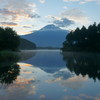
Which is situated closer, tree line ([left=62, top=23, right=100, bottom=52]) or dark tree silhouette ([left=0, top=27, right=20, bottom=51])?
dark tree silhouette ([left=0, top=27, right=20, bottom=51])

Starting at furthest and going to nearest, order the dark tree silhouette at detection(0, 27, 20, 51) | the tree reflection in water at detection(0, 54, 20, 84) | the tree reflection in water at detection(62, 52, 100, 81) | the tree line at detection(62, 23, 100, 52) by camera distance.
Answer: the tree line at detection(62, 23, 100, 52), the dark tree silhouette at detection(0, 27, 20, 51), the tree reflection in water at detection(62, 52, 100, 81), the tree reflection in water at detection(0, 54, 20, 84)

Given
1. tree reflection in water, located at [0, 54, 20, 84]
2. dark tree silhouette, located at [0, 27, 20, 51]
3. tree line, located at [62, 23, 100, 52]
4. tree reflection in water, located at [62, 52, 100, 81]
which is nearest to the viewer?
tree reflection in water, located at [0, 54, 20, 84]

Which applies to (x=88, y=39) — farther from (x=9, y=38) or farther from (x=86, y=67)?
(x=86, y=67)

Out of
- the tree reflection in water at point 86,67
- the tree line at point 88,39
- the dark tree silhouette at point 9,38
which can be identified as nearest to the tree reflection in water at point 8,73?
the tree reflection in water at point 86,67

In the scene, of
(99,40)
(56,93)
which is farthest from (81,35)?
(56,93)

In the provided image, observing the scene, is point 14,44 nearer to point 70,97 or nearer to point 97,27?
point 97,27

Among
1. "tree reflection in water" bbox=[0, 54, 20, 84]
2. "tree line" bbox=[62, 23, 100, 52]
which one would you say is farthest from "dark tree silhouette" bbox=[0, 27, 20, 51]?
"tree line" bbox=[62, 23, 100, 52]

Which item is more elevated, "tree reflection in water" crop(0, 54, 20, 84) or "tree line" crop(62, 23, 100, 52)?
"tree line" crop(62, 23, 100, 52)

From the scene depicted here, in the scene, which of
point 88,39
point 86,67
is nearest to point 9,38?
point 88,39

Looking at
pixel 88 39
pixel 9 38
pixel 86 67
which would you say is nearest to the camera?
pixel 86 67

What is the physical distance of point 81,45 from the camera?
286 feet

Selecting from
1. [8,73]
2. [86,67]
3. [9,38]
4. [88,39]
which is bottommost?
[86,67]

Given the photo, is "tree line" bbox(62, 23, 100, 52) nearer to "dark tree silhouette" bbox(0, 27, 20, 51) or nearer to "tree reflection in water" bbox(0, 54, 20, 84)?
"dark tree silhouette" bbox(0, 27, 20, 51)

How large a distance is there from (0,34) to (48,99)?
4893 centimetres
